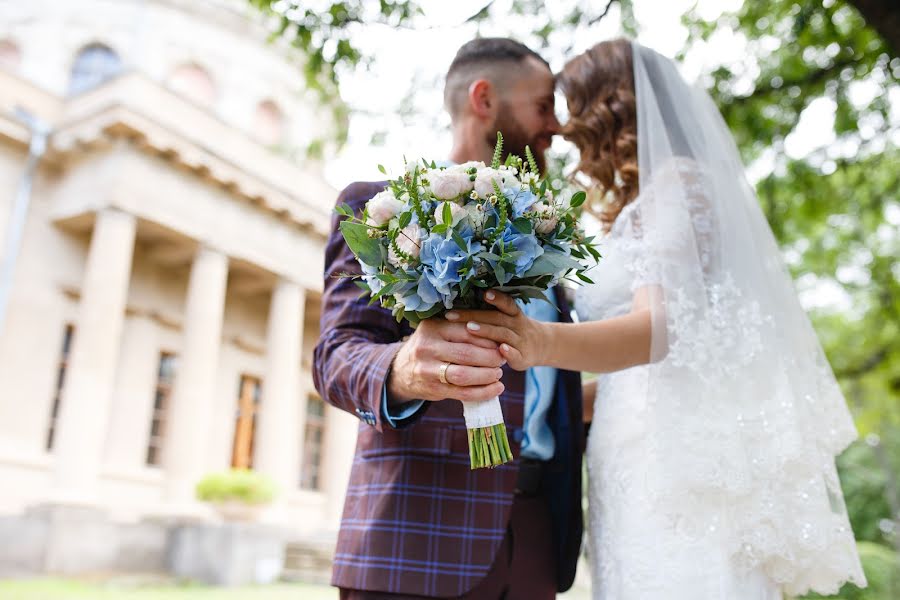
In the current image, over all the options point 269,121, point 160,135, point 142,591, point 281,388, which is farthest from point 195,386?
point 269,121

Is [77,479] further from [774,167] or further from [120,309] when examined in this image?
[774,167]

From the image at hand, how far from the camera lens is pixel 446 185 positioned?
69.7 inches

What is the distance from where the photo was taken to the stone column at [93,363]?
14.1 meters

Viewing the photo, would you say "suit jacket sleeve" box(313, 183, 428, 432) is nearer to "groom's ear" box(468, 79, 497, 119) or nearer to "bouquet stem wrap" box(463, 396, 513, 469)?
"bouquet stem wrap" box(463, 396, 513, 469)

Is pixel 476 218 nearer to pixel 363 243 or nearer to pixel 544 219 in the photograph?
pixel 544 219

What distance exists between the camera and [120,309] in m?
15.5

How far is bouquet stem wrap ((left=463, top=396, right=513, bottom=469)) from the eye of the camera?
183 centimetres

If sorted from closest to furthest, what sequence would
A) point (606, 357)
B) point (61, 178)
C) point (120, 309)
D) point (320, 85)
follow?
point (606, 357), point (320, 85), point (120, 309), point (61, 178)

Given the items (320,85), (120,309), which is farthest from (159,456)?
(320,85)

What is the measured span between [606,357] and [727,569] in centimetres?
71

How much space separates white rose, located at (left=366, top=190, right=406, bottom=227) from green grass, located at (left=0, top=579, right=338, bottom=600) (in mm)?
10246

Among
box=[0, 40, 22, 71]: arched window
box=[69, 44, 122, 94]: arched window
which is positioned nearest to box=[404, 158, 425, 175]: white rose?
box=[69, 44, 122, 94]: arched window

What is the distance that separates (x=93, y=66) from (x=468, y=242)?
24.1m

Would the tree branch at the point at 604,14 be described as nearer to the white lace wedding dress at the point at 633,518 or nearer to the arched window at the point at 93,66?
the white lace wedding dress at the point at 633,518
